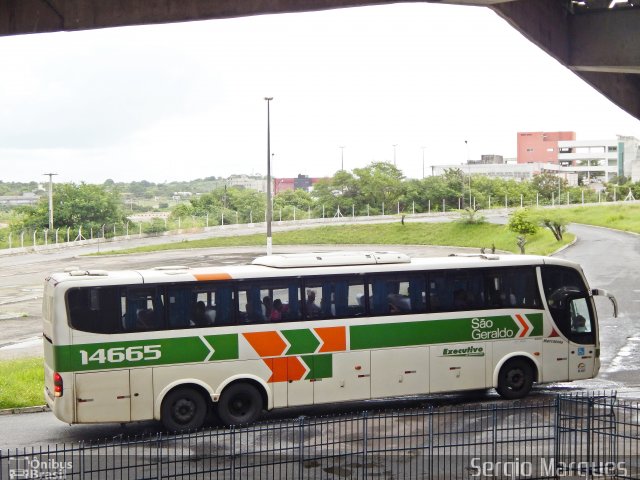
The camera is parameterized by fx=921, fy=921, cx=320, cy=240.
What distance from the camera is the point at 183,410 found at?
1648cm

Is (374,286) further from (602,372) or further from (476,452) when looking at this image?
(602,372)

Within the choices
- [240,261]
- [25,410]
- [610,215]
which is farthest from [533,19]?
[610,215]

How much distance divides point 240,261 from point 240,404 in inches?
1597

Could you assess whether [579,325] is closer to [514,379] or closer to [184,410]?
[514,379]

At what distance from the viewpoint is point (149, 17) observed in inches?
595

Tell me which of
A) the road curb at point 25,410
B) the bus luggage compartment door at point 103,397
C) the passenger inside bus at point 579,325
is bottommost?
the road curb at point 25,410

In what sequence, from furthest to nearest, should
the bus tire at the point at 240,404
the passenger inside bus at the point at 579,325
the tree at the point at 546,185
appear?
the tree at the point at 546,185 < the passenger inside bus at the point at 579,325 < the bus tire at the point at 240,404

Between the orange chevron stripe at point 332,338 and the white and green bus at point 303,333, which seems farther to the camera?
the orange chevron stripe at point 332,338

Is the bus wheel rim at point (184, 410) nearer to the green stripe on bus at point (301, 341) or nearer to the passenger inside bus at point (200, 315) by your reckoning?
the passenger inside bus at point (200, 315)

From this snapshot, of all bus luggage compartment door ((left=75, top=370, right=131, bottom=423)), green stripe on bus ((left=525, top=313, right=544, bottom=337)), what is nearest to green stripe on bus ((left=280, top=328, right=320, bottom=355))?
bus luggage compartment door ((left=75, top=370, right=131, bottom=423))

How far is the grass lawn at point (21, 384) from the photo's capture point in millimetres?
18703

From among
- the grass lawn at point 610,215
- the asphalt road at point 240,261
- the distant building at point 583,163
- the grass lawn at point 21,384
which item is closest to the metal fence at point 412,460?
the asphalt road at point 240,261

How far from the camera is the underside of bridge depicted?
49.2 ft

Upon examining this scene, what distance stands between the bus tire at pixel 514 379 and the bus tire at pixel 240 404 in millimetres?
5152
